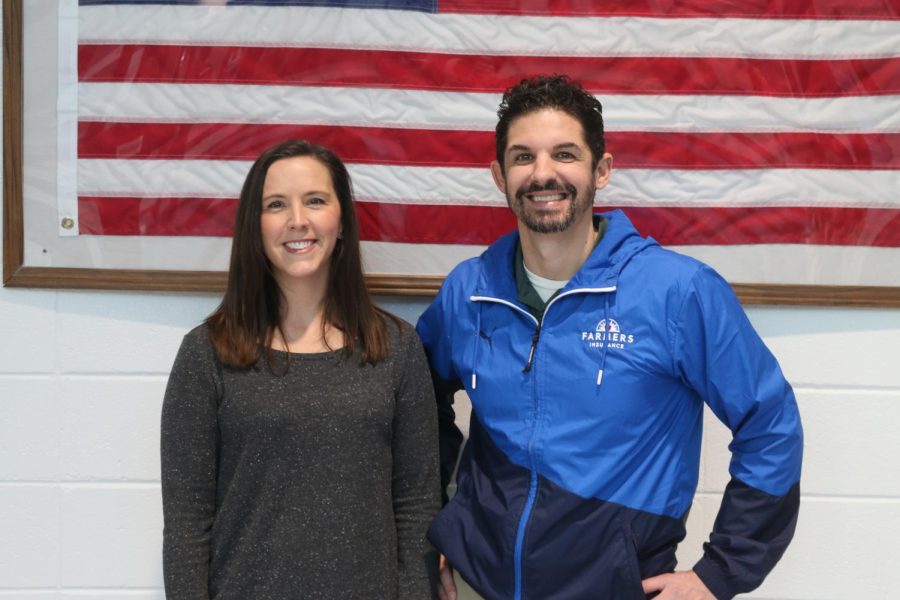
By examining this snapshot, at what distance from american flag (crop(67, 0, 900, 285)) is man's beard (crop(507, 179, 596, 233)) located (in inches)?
16.4

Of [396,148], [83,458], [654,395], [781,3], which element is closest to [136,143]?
[396,148]

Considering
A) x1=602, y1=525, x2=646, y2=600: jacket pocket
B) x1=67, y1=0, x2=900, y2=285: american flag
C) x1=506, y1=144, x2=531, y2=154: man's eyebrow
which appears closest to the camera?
x1=602, y1=525, x2=646, y2=600: jacket pocket

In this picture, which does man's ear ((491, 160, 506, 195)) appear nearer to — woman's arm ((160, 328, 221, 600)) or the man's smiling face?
the man's smiling face

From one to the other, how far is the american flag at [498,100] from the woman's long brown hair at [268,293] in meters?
0.34

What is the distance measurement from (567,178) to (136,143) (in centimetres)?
102

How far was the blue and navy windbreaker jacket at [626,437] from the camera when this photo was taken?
4.92ft

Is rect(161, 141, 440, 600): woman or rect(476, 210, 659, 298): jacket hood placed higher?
rect(476, 210, 659, 298): jacket hood

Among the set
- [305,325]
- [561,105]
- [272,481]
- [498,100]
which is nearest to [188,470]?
[272,481]

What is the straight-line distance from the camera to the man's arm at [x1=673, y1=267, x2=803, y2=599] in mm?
1495

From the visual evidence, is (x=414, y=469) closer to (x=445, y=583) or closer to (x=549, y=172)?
(x=445, y=583)

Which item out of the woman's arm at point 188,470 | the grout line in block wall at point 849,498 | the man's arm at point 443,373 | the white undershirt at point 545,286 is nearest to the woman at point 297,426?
the woman's arm at point 188,470

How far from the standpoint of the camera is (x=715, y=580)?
152 centimetres

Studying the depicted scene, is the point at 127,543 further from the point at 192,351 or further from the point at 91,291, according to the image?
the point at 192,351

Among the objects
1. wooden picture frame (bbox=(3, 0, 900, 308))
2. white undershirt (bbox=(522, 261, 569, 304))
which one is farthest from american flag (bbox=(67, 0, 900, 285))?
white undershirt (bbox=(522, 261, 569, 304))
